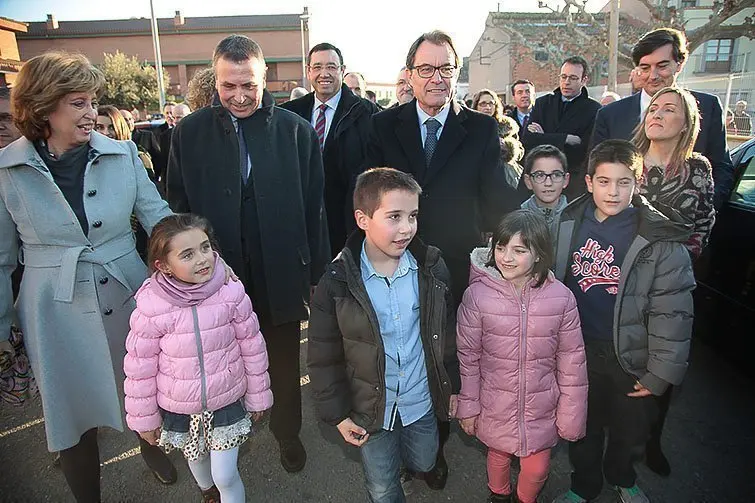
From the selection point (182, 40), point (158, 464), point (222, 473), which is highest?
point (182, 40)

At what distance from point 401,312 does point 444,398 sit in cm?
45

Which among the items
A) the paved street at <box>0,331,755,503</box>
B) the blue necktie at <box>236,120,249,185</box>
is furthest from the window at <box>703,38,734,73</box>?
the blue necktie at <box>236,120,249,185</box>

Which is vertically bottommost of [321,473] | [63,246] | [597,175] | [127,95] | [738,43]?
[321,473]

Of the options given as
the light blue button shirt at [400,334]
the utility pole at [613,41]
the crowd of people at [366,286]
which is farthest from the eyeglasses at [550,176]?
the utility pole at [613,41]

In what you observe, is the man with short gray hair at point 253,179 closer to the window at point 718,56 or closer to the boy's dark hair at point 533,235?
the boy's dark hair at point 533,235

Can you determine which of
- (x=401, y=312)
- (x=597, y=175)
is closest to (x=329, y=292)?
(x=401, y=312)

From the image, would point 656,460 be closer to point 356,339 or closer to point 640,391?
point 640,391

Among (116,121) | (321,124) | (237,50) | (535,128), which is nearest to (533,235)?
(237,50)

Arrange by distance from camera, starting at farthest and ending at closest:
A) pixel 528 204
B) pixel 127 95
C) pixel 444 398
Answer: pixel 127 95
pixel 528 204
pixel 444 398

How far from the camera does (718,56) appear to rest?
98.4ft

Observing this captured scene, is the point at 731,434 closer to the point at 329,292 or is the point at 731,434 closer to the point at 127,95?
the point at 329,292

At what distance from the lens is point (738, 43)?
96.3ft

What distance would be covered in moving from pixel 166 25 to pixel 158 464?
5532 cm

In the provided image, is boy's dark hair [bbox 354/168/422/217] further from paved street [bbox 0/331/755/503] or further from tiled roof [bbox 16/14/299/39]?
tiled roof [bbox 16/14/299/39]
